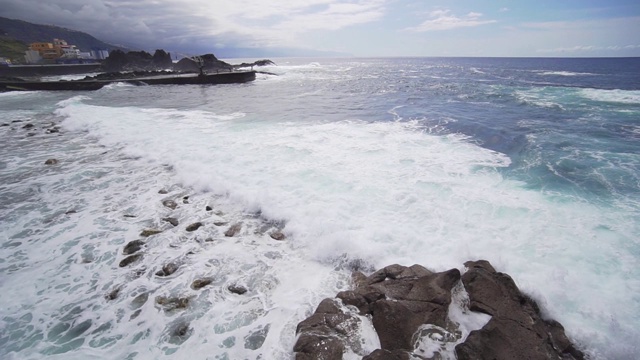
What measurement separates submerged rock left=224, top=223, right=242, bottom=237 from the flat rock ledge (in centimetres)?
312

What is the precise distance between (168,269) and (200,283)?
33.3 inches

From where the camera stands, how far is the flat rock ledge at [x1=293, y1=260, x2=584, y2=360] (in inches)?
142

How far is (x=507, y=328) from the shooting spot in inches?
150

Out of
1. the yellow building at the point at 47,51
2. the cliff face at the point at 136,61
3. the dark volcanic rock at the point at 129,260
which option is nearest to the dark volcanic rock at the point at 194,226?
the dark volcanic rock at the point at 129,260

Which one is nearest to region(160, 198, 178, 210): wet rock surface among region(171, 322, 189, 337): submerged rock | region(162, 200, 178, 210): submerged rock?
region(162, 200, 178, 210): submerged rock

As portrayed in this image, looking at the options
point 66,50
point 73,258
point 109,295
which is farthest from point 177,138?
point 66,50

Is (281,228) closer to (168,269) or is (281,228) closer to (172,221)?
(168,269)

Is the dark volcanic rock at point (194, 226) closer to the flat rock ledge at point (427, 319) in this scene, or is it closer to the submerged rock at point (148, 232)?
the submerged rock at point (148, 232)

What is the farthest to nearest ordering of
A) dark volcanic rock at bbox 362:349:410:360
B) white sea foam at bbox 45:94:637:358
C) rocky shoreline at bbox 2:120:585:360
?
white sea foam at bbox 45:94:637:358
rocky shoreline at bbox 2:120:585:360
dark volcanic rock at bbox 362:349:410:360

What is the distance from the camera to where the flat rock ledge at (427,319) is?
11.8ft

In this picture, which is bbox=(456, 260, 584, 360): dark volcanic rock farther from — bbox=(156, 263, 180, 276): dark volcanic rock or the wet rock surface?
the wet rock surface

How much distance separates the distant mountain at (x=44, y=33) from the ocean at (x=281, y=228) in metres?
227

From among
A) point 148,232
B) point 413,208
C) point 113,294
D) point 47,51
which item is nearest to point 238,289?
point 113,294

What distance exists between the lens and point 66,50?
93.4m
